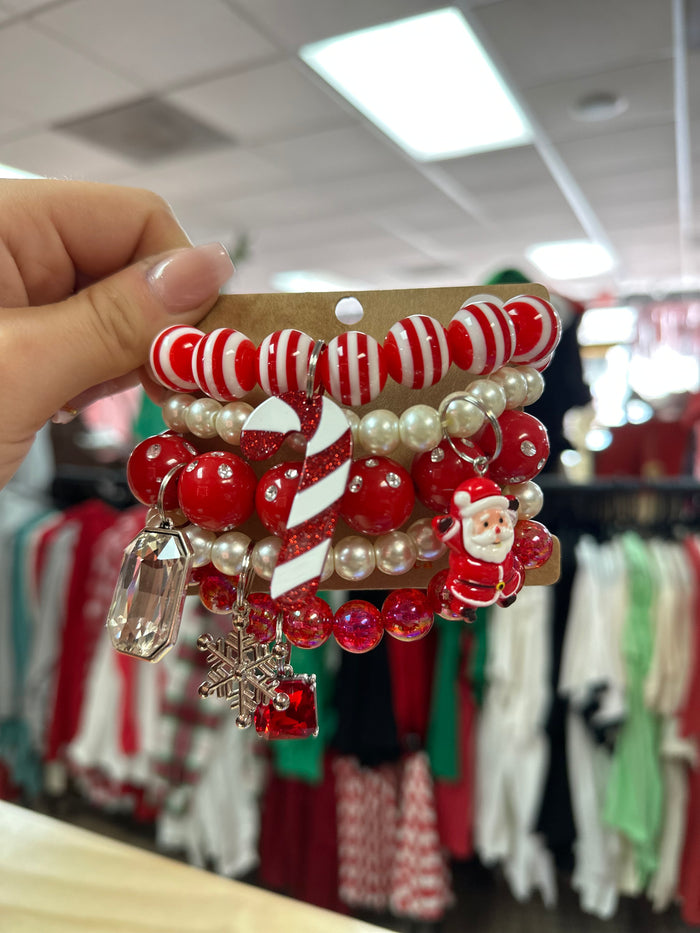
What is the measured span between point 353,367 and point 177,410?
5.0 inches

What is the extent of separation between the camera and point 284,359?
38 centimetres

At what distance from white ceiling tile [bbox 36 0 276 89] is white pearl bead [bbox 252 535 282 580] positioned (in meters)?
2.06

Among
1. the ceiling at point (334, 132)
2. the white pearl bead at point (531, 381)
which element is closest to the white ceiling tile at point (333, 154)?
the ceiling at point (334, 132)

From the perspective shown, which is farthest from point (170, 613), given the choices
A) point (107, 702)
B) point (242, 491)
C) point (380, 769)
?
point (107, 702)

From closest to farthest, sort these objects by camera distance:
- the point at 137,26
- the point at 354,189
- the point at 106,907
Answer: the point at 106,907 → the point at 137,26 → the point at 354,189

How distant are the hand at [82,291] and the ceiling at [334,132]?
1.38 meters

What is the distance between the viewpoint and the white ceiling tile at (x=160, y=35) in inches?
76.3

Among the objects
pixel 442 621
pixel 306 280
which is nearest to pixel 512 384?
pixel 442 621

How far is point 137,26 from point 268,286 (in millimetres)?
4002

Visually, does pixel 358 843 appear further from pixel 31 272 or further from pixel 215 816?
pixel 31 272

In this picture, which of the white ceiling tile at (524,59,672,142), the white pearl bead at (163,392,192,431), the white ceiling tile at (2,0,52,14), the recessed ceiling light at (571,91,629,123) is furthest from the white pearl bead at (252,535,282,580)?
the recessed ceiling light at (571,91,629,123)

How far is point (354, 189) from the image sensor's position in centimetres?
350

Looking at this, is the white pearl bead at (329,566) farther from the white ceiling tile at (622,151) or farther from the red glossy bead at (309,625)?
the white ceiling tile at (622,151)

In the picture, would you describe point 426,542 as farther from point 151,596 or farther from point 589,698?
point 589,698
